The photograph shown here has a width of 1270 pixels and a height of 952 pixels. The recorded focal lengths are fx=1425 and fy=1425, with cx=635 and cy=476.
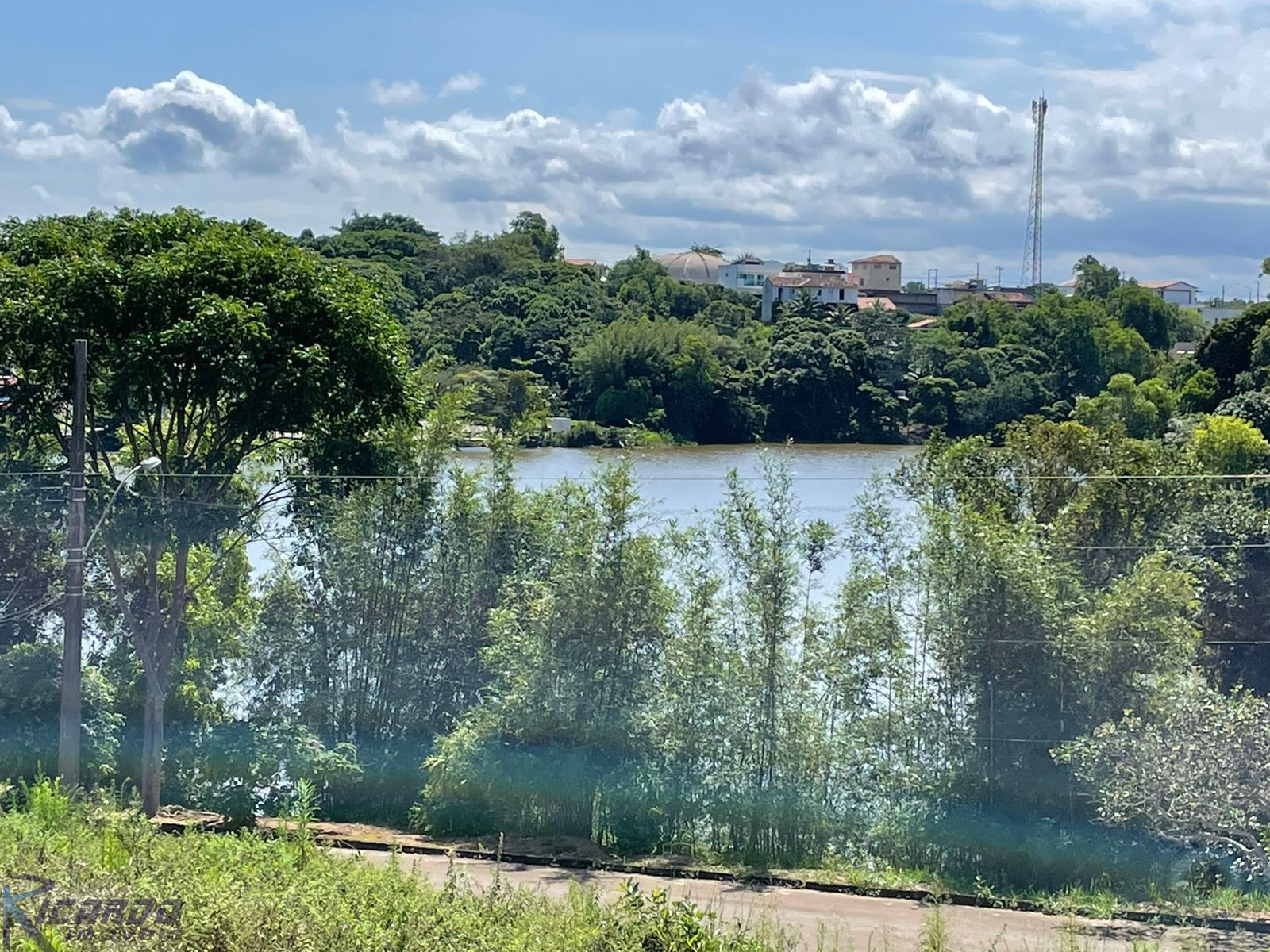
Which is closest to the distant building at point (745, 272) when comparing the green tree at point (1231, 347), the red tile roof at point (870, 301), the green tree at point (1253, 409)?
the red tile roof at point (870, 301)

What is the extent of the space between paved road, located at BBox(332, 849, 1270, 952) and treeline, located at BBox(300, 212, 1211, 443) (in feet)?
69.9

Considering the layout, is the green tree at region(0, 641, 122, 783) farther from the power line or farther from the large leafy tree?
the power line

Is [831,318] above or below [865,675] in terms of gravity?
A: above

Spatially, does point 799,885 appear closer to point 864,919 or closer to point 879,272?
point 864,919

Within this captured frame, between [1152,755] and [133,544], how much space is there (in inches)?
295

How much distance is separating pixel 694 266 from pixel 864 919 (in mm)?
87973

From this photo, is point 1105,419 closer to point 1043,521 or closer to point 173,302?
point 1043,521

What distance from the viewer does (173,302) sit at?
10.2 m

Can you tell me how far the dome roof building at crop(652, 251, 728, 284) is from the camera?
93.1 m

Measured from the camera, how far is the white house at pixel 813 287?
69312 mm

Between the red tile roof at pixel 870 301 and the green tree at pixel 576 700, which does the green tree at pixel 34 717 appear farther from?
the red tile roof at pixel 870 301

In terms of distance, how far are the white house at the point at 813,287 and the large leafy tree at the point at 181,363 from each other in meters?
55.9

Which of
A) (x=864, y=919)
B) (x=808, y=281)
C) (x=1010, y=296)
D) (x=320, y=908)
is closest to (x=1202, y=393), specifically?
(x=864, y=919)

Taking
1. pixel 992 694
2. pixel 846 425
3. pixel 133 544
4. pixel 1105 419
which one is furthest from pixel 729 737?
pixel 846 425
